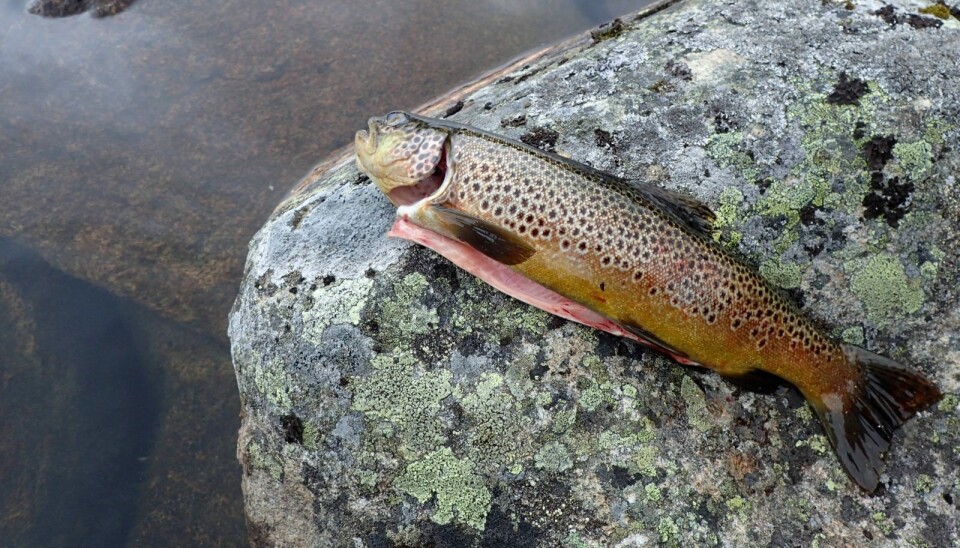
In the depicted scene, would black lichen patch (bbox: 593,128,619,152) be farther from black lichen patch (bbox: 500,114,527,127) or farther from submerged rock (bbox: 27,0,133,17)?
submerged rock (bbox: 27,0,133,17)

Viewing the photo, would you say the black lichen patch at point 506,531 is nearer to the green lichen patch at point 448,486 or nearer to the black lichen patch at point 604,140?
the green lichen patch at point 448,486

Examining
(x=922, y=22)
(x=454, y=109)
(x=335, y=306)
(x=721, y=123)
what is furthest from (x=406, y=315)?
(x=922, y=22)

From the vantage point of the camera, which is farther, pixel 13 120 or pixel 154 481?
pixel 13 120

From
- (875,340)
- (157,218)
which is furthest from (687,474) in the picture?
(157,218)

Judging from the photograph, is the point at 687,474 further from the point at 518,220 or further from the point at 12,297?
the point at 12,297

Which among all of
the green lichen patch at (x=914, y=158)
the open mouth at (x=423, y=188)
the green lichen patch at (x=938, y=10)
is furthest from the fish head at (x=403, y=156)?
the green lichen patch at (x=938, y=10)

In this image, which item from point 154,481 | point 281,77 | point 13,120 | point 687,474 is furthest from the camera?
point 281,77
